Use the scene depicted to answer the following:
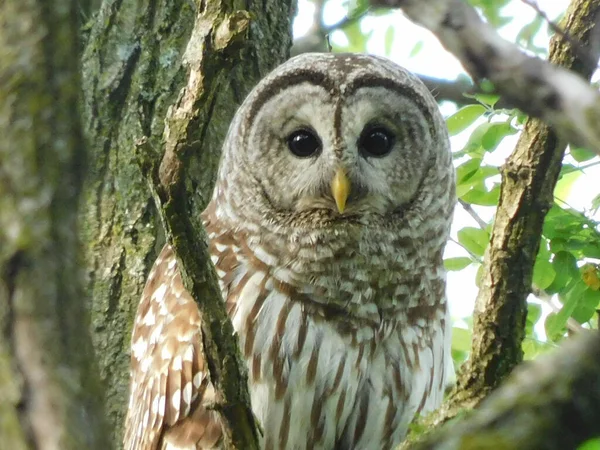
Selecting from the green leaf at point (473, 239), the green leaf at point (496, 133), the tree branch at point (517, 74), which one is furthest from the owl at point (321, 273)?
the tree branch at point (517, 74)

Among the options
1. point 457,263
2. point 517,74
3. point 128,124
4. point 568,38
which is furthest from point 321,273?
point 517,74

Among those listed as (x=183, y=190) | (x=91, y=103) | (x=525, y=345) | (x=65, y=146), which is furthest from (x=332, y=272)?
(x=65, y=146)

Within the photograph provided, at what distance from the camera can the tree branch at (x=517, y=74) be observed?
0.95 metres

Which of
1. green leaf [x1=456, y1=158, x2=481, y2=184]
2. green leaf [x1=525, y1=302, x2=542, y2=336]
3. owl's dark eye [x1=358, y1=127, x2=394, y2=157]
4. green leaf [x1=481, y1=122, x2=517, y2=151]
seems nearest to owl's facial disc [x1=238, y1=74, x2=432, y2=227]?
owl's dark eye [x1=358, y1=127, x2=394, y2=157]

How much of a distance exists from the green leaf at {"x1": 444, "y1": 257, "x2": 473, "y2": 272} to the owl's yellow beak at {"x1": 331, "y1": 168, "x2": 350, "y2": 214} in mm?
674

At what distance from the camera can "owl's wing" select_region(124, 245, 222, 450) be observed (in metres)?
3.34

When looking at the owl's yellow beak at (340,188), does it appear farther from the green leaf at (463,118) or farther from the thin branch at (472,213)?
the green leaf at (463,118)

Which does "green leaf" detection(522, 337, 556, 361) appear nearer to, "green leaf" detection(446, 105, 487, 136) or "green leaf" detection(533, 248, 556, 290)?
"green leaf" detection(533, 248, 556, 290)

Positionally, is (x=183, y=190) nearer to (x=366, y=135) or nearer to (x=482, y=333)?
(x=482, y=333)

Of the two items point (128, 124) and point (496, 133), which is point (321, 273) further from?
point (128, 124)

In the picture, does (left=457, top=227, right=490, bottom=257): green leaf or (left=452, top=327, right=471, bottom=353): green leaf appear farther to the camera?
(left=452, top=327, right=471, bottom=353): green leaf

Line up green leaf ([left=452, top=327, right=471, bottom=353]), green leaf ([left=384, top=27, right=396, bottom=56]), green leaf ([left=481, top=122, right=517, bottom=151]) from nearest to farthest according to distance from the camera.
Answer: green leaf ([left=481, top=122, right=517, bottom=151]), green leaf ([left=452, top=327, right=471, bottom=353]), green leaf ([left=384, top=27, right=396, bottom=56])

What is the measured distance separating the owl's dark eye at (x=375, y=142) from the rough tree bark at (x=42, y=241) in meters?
2.65

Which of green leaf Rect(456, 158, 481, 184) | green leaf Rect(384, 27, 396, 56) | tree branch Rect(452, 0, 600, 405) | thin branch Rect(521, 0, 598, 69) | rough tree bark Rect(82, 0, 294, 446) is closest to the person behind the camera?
thin branch Rect(521, 0, 598, 69)
